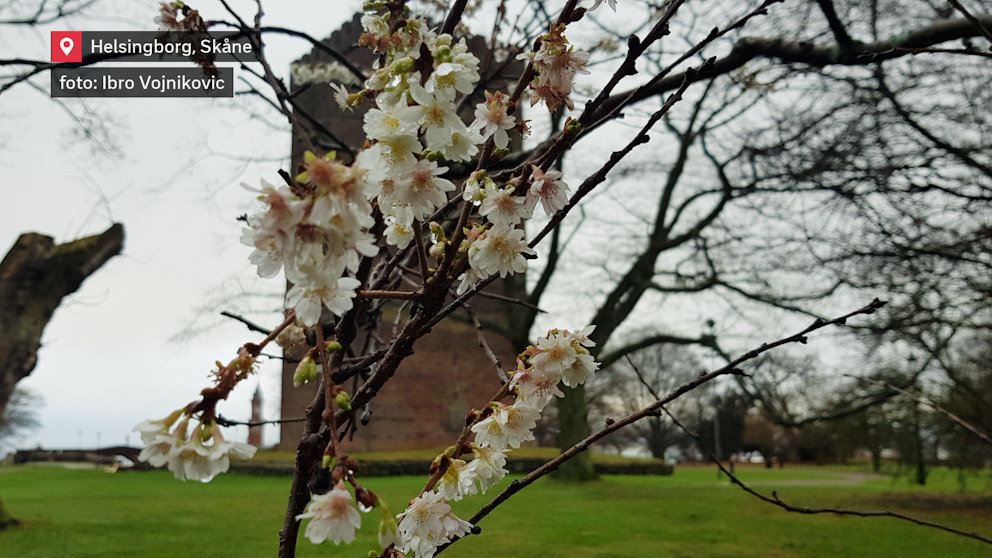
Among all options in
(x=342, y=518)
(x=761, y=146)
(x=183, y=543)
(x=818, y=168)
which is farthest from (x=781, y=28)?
(x=183, y=543)

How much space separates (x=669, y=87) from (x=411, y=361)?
794cm

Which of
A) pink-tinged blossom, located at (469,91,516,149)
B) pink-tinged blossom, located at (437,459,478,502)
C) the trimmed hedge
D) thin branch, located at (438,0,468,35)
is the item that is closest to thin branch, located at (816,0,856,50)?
thin branch, located at (438,0,468,35)

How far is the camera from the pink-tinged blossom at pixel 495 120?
658mm

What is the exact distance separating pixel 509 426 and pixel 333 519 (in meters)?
0.28

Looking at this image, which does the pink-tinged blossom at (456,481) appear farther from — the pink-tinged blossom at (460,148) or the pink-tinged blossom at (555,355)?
the pink-tinged blossom at (460,148)

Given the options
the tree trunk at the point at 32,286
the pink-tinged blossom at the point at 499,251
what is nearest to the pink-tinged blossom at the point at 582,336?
the pink-tinged blossom at the point at 499,251

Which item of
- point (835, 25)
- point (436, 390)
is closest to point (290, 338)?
point (835, 25)

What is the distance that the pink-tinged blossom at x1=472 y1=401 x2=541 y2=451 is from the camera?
0.68 meters

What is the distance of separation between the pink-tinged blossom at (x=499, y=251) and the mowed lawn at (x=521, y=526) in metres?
A: 1.29

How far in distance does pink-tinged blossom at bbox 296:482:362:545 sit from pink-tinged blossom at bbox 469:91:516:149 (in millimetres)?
396

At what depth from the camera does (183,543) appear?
2.80 m

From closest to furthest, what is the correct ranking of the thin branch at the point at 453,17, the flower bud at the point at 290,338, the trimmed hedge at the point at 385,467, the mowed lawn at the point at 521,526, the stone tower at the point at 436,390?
the thin branch at the point at 453,17 < the flower bud at the point at 290,338 < the mowed lawn at the point at 521,526 < the trimmed hedge at the point at 385,467 < the stone tower at the point at 436,390

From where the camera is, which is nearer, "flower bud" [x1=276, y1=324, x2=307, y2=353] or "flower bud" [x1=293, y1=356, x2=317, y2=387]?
"flower bud" [x1=293, y1=356, x2=317, y2=387]

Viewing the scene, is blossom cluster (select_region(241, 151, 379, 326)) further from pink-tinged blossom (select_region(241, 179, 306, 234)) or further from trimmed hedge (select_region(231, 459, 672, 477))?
trimmed hedge (select_region(231, 459, 672, 477))
